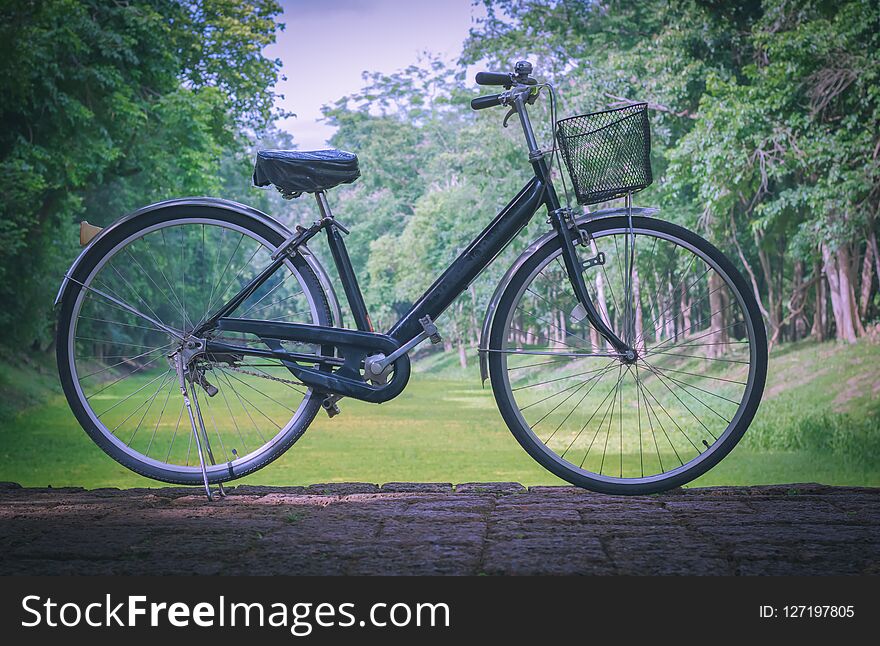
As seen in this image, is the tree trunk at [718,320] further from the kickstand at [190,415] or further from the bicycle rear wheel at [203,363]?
the kickstand at [190,415]

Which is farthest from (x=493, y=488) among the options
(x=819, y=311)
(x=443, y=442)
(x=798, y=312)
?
(x=798, y=312)

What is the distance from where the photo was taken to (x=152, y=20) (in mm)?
6188

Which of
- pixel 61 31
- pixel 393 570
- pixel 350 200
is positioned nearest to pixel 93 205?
A: pixel 61 31

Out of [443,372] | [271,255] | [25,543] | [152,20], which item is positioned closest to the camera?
[25,543]

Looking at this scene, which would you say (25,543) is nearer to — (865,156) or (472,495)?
(472,495)

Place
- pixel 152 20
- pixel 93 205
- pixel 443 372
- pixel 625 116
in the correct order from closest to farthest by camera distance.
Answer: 1. pixel 625 116
2. pixel 443 372
3. pixel 152 20
4. pixel 93 205

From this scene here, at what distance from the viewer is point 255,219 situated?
2.27 m

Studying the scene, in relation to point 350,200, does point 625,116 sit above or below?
below

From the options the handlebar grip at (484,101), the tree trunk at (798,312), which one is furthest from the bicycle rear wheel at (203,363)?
the tree trunk at (798,312)

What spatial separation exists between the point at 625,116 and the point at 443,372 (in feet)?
12.2

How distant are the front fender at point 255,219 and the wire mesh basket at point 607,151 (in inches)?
25.7

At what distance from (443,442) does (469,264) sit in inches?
167

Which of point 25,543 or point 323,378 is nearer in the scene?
point 25,543

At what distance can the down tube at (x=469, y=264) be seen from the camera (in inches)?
85.7
